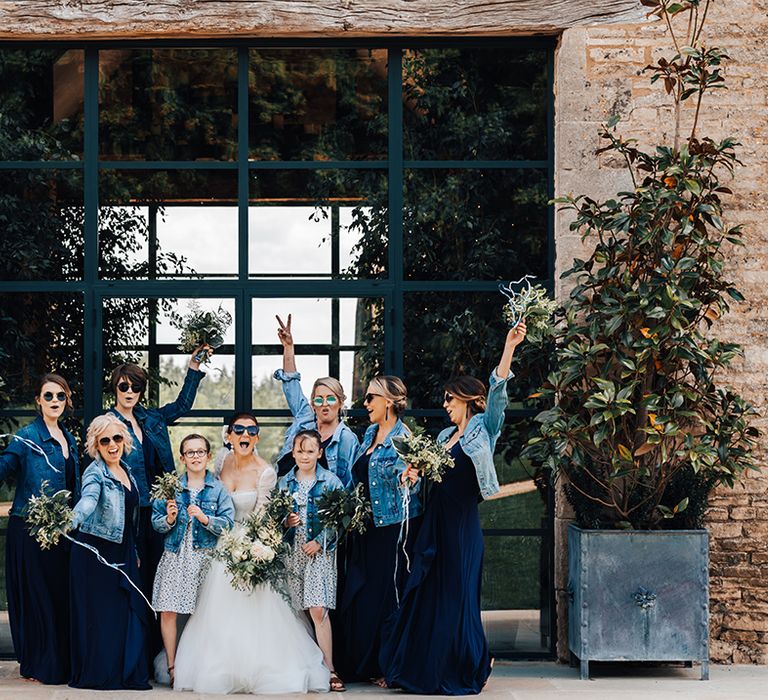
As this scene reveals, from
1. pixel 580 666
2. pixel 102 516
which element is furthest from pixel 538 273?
→ pixel 102 516

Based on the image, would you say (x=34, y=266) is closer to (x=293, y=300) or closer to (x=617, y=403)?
(x=293, y=300)

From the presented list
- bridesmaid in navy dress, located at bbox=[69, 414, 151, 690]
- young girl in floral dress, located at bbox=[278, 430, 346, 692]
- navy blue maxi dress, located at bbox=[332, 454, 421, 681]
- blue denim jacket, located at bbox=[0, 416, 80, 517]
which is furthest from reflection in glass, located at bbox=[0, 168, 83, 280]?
navy blue maxi dress, located at bbox=[332, 454, 421, 681]

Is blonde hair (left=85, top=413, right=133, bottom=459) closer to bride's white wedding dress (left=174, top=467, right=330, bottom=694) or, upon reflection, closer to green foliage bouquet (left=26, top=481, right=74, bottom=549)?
green foliage bouquet (left=26, top=481, right=74, bottom=549)

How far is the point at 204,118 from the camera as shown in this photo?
7.83 metres

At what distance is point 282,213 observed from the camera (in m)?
7.82

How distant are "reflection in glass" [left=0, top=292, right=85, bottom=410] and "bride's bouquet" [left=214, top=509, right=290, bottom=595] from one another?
154cm

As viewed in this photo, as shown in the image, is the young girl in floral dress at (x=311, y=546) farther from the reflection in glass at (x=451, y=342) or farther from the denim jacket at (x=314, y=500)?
the reflection in glass at (x=451, y=342)

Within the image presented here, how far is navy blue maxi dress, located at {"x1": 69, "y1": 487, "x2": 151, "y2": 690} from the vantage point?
22.4ft

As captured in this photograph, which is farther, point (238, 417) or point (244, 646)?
point (238, 417)

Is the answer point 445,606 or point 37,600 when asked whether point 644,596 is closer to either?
point 445,606

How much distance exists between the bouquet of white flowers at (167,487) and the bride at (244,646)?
0.42 m

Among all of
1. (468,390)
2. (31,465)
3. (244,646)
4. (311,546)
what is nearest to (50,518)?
(31,465)

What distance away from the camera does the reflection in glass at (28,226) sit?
782 cm

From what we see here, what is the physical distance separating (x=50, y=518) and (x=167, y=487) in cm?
62
